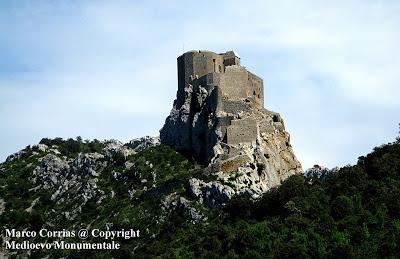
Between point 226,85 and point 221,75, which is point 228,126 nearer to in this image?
point 226,85

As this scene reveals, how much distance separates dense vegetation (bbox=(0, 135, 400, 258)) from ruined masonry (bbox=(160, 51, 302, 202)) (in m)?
2.51

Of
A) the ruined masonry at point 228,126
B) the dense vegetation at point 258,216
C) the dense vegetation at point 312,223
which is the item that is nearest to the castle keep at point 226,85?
the ruined masonry at point 228,126

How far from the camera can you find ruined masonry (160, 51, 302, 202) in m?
77.3

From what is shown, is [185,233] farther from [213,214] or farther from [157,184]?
[157,184]

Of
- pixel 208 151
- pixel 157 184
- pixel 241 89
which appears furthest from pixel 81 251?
pixel 241 89

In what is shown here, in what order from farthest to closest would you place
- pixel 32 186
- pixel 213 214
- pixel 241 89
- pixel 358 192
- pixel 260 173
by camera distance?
pixel 32 186
pixel 241 89
pixel 260 173
pixel 213 214
pixel 358 192

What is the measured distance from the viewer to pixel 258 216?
232ft

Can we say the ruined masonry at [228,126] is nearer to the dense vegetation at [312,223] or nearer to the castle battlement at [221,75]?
the castle battlement at [221,75]

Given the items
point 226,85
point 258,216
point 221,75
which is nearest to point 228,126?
point 226,85

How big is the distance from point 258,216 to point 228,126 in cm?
1174

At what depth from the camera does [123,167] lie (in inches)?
3317

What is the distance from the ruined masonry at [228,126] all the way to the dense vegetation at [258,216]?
2509 millimetres

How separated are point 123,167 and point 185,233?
1573cm

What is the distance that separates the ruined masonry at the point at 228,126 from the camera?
77312 mm
